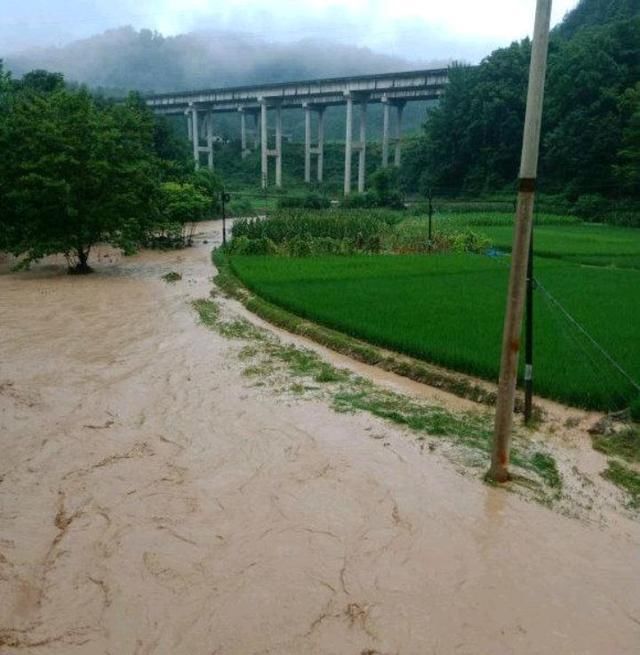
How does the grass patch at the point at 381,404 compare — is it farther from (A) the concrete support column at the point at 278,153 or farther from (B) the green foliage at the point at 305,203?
(A) the concrete support column at the point at 278,153

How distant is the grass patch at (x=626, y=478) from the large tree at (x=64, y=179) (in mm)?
15406

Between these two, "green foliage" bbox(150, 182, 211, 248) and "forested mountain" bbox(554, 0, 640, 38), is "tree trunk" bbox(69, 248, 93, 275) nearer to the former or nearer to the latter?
"green foliage" bbox(150, 182, 211, 248)

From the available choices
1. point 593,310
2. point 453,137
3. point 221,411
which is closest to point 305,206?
point 453,137

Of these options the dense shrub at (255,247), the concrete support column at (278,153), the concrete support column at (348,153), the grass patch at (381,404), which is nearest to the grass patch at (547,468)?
the grass patch at (381,404)

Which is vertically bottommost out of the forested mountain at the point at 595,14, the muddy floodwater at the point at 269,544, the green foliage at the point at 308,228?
the muddy floodwater at the point at 269,544

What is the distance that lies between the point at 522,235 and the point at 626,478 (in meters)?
2.55

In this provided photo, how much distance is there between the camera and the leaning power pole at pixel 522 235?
14.7 ft

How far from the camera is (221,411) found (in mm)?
7438

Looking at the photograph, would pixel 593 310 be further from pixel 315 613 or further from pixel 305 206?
pixel 305 206

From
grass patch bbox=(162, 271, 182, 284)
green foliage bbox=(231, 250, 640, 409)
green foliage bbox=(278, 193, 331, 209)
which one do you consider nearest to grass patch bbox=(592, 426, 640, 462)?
green foliage bbox=(231, 250, 640, 409)

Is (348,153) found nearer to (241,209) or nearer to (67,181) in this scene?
(241,209)

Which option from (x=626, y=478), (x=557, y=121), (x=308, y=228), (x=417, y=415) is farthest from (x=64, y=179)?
(x=557, y=121)

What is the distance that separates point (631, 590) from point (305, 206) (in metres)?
38.1

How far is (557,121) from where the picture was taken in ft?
126
